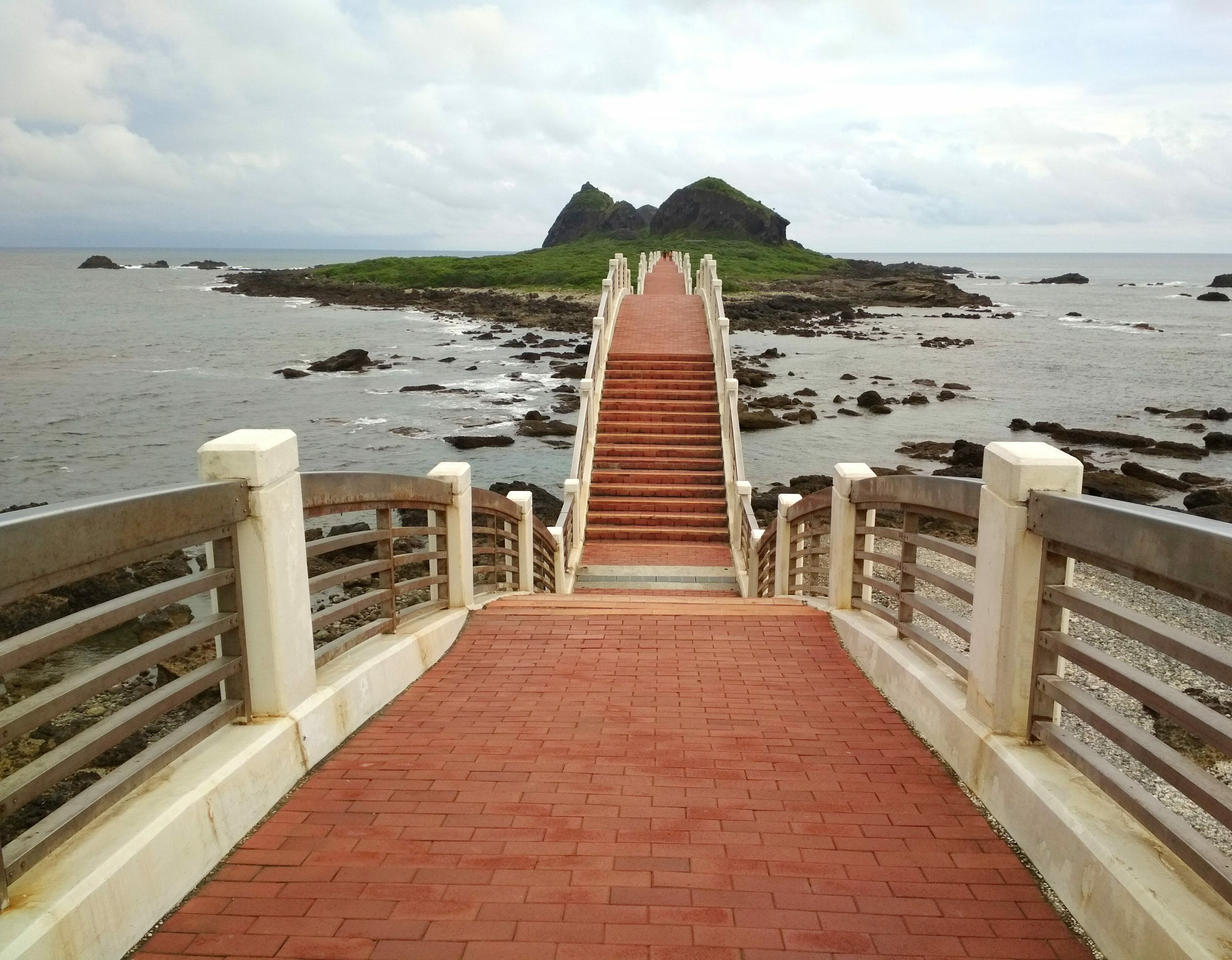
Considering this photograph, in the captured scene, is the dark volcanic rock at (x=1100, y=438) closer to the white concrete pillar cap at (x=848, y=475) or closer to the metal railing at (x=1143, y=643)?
the white concrete pillar cap at (x=848, y=475)

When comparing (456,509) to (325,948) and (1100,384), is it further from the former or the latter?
(1100,384)

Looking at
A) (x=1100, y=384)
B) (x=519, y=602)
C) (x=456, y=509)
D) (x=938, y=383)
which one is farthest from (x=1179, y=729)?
(x=1100, y=384)

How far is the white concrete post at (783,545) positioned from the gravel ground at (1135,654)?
35cm

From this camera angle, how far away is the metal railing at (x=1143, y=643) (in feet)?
8.49

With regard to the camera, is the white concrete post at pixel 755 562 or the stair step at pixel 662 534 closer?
the white concrete post at pixel 755 562

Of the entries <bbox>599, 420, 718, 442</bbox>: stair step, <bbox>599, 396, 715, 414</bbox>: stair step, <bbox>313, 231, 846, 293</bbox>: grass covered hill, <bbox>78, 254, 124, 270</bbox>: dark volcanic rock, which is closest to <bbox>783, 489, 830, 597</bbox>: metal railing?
<bbox>599, 420, 718, 442</bbox>: stair step

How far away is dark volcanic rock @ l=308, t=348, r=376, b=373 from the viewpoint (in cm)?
4666

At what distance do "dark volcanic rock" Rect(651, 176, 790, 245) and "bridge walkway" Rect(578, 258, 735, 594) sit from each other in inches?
3928

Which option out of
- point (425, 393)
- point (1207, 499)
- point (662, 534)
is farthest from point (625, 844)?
point (425, 393)

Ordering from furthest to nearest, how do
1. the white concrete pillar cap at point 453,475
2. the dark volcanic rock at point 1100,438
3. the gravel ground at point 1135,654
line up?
the dark volcanic rock at point 1100,438 → the gravel ground at point 1135,654 → the white concrete pillar cap at point 453,475

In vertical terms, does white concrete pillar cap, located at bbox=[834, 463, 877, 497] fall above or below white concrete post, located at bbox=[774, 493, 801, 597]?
above

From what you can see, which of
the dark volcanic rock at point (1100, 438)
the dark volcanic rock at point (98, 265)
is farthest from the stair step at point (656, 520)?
the dark volcanic rock at point (98, 265)

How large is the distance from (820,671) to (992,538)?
7.85ft

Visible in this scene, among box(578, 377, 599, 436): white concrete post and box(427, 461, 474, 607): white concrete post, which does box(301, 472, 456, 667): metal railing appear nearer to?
box(427, 461, 474, 607): white concrete post
